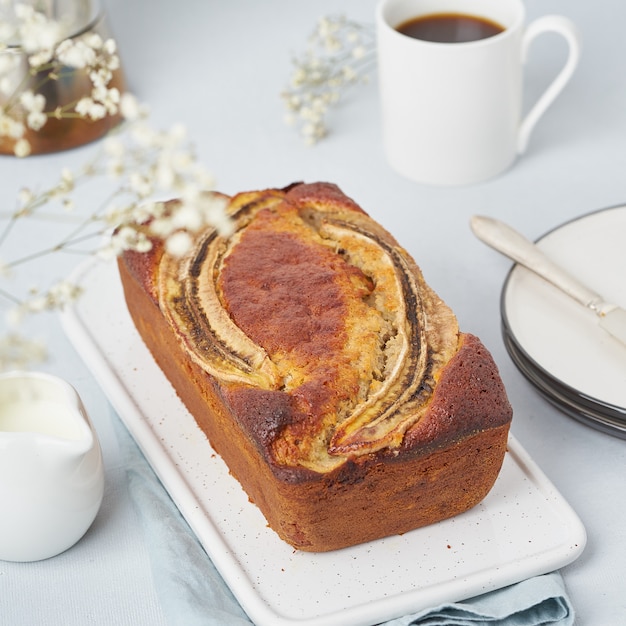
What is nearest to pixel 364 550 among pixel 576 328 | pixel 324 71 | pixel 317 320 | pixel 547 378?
pixel 317 320

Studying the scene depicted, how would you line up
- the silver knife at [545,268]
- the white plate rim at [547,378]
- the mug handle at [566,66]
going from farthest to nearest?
the mug handle at [566,66]
the silver knife at [545,268]
the white plate rim at [547,378]

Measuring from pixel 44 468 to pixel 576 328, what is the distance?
3.66 ft

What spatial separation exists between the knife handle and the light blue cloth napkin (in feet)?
2.16

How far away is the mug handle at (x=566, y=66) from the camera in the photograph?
2686mm

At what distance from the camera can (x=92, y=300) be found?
2.43 m

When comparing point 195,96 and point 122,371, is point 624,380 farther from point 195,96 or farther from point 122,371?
point 195,96

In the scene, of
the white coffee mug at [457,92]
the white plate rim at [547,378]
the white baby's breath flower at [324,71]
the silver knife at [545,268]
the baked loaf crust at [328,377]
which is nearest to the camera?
the baked loaf crust at [328,377]

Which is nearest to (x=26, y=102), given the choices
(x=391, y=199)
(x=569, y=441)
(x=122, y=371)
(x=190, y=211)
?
(x=190, y=211)

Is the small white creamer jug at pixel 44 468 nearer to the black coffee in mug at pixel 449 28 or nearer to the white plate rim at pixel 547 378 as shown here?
the white plate rim at pixel 547 378

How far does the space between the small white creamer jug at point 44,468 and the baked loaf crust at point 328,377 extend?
0.24 m

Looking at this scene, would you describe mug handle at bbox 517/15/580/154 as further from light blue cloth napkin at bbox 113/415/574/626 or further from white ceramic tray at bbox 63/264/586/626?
light blue cloth napkin at bbox 113/415/574/626

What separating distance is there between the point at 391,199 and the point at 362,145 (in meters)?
0.28

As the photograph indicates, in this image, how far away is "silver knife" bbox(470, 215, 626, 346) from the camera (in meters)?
2.16

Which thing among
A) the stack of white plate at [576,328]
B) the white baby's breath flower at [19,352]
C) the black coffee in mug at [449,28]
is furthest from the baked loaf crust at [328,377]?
the black coffee in mug at [449,28]
